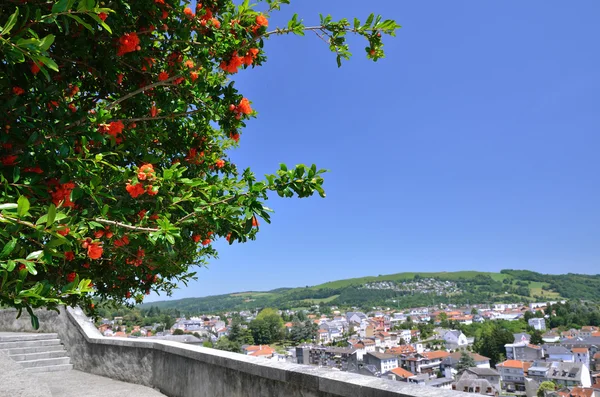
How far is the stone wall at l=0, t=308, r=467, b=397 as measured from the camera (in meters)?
3.04

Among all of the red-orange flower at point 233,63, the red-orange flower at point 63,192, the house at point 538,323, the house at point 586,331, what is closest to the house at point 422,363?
the house at point 586,331

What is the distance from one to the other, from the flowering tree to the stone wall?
4.26 feet

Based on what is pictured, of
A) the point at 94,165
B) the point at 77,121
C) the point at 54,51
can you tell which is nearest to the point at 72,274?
the point at 94,165

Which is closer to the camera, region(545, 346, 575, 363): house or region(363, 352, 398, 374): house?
region(545, 346, 575, 363): house

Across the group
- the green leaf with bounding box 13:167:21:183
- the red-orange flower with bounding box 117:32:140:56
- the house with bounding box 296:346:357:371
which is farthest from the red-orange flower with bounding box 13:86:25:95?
the house with bounding box 296:346:357:371

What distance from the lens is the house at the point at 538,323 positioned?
392ft

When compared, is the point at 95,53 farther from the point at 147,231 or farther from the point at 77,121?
the point at 147,231

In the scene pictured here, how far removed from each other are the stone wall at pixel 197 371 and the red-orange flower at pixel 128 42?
3.03m

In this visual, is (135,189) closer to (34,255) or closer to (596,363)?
(34,255)

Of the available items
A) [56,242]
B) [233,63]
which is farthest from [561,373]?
[56,242]

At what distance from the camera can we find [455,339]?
115062 millimetres

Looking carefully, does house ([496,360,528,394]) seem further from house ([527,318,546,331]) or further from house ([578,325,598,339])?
house ([527,318,546,331])

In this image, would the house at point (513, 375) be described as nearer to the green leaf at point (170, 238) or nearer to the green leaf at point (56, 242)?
the green leaf at point (170, 238)

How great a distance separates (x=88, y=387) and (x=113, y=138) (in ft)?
17.1
